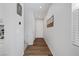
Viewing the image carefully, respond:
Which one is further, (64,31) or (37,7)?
(37,7)

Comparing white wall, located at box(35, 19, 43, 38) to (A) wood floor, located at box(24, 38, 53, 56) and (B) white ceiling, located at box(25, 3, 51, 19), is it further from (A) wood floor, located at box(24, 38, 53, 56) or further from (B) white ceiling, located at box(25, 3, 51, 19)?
Answer: (A) wood floor, located at box(24, 38, 53, 56)

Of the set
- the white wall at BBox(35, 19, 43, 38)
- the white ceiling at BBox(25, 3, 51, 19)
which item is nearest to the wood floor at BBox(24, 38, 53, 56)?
the white ceiling at BBox(25, 3, 51, 19)

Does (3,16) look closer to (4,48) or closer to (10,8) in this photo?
(10,8)

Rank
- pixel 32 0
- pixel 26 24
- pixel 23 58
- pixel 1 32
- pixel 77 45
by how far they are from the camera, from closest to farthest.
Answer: pixel 23 58 < pixel 32 0 < pixel 77 45 < pixel 1 32 < pixel 26 24

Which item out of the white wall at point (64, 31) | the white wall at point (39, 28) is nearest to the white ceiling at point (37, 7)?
the white wall at point (64, 31)

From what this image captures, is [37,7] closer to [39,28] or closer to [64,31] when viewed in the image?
[64,31]

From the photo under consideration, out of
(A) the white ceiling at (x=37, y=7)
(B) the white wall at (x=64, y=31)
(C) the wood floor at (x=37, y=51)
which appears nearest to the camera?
(B) the white wall at (x=64, y=31)

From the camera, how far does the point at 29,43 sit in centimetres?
559

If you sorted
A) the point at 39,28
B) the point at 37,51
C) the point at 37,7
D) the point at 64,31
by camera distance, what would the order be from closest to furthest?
the point at 64,31
the point at 37,51
the point at 37,7
the point at 39,28

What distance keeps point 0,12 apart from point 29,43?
3.78 m

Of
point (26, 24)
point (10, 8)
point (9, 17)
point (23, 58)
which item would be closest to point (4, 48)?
point (9, 17)

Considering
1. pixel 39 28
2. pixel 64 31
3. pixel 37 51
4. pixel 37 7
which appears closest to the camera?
pixel 64 31

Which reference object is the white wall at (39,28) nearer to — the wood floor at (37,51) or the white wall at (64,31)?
the wood floor at (37,51)

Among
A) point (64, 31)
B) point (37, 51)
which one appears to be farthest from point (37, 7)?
point (64, 31)
